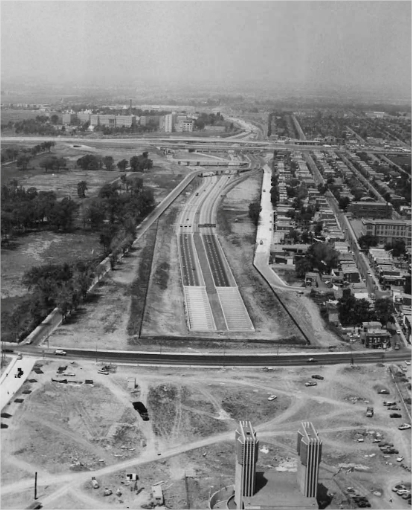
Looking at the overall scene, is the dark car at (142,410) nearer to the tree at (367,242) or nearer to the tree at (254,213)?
the tree at (367,242)

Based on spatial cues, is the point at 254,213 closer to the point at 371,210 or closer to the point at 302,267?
the point at 371,210

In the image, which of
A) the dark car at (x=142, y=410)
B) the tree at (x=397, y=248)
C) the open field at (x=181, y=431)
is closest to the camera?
the open field at (x=181, y=431)

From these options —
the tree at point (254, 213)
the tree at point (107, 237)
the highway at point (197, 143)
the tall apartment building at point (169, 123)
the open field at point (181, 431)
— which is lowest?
the open field at point (181, 431)

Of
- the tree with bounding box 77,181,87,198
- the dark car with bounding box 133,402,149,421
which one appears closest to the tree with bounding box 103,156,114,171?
the tree with bounding box 77,181,87,198

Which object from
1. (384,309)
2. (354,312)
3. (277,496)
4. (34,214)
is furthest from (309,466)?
(34,214)

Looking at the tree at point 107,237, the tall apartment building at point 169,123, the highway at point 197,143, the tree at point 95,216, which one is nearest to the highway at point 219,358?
the tree at point 107,237

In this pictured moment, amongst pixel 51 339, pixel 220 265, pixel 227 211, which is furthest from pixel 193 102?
pixel 51 339

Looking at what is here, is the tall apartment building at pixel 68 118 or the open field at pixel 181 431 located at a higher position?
the tall apartment building at pixel 68 118

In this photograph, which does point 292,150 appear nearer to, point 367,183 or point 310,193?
point 367,183

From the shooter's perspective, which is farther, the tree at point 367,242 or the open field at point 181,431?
the tree at point 367,242
